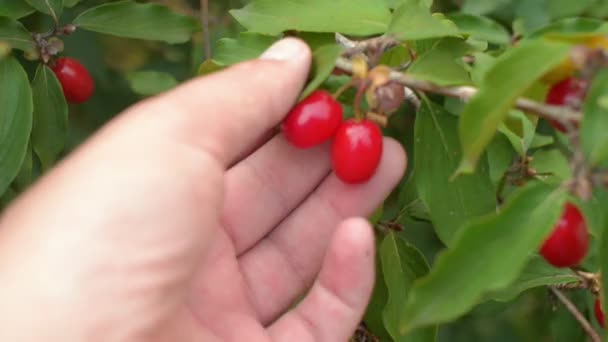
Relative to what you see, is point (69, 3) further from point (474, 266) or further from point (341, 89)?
point (474, 266)


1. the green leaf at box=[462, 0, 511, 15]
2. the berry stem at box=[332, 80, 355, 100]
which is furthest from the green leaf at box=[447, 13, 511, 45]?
the berry stem at box=[332, 80, 355, 100]

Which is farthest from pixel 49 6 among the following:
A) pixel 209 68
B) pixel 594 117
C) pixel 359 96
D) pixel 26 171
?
pixel 594 117

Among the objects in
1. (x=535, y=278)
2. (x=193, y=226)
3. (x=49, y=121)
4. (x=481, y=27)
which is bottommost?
(x=535, y=278)

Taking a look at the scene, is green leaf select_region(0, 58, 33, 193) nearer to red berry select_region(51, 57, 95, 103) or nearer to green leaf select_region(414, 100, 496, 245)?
red berry select_region(51, 57, 95, 103)

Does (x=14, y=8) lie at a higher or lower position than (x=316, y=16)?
lower

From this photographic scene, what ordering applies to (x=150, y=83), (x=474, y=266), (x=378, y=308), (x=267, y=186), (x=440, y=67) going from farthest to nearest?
(x=150, y=83)
(x=378, y=308)
(x=267, y=186)
(x=440, y=67)
(x=474, y=266)

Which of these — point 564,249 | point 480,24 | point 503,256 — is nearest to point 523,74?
point 503,256
